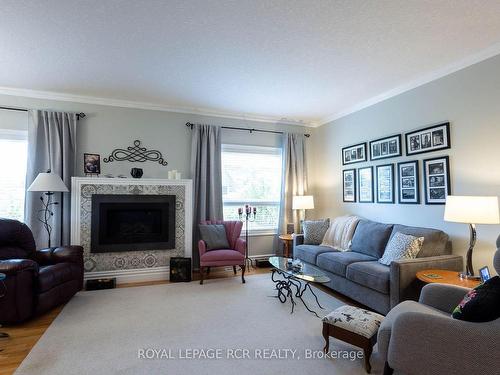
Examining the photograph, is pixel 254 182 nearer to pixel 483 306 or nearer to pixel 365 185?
pixel 365 185

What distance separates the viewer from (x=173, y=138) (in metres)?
4.79

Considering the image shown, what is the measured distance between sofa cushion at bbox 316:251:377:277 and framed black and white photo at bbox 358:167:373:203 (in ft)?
3.35

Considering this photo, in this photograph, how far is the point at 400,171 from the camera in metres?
3.83

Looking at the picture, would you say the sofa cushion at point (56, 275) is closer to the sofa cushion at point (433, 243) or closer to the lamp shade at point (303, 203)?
the lamp shade at point (303, 203)

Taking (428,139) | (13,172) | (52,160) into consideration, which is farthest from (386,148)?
(13,172)

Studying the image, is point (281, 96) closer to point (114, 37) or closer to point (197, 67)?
point (197, 67)

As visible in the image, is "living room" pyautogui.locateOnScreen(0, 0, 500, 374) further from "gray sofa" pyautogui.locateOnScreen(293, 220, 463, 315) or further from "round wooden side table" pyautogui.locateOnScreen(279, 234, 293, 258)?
"round wooden side table" pyautogui.locateOnScreen(279, 234, 293, 258)

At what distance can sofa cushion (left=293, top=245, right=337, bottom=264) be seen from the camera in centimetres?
399

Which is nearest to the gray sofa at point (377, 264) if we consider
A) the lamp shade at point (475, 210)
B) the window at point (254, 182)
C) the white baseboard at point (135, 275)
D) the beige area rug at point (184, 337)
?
the beige area rug at point (184, 337)

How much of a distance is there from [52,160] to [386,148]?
16.0ft

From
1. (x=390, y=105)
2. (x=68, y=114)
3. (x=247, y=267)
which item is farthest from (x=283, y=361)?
(x=68, y=114)

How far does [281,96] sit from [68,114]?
3.22 meters

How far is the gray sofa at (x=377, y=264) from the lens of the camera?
107 inches

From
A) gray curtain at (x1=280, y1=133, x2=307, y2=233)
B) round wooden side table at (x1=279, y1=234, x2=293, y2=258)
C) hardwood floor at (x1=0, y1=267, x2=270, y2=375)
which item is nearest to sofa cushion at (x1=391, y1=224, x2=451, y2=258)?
round wooden side table at (x1=279, y1=234, x2=293, y2=258)
